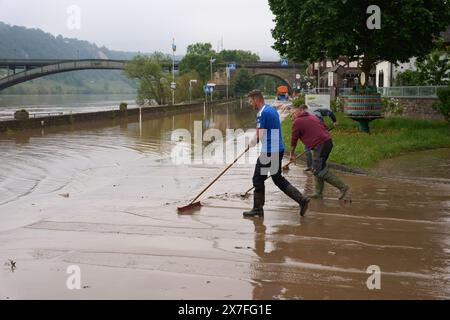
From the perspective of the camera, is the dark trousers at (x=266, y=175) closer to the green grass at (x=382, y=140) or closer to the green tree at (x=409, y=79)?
the green grass at (x=382, y=140)

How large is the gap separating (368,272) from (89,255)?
2977 millimetres

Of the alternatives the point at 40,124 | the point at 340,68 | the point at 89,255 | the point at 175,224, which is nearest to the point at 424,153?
the point at 175,224

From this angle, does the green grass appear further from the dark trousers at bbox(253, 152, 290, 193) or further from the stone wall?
the dark trousers at bbox(253, 152, 290, 193)

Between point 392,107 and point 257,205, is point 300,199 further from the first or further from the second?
point 392,107

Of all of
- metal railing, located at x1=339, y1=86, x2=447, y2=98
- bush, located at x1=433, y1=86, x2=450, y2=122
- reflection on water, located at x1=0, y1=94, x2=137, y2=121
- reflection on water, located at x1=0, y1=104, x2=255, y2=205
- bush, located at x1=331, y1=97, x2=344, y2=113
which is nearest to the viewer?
reflection on water, located at x1=0, y1=104, x2=255, y2=205

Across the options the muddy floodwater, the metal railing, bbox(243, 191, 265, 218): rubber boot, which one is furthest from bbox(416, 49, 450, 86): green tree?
bbox(243, 191, 265, 218): rubber boot

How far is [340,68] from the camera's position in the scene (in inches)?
1919

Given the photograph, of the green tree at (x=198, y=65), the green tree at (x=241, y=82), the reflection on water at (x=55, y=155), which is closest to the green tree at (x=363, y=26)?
the reflection on water at (x=55, y=155)

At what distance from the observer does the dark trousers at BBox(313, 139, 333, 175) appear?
30.0 ft

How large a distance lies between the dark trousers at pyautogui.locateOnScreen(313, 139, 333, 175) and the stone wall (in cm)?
1606

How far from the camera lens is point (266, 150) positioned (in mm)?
7824

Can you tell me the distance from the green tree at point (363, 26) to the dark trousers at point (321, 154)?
11.1m
